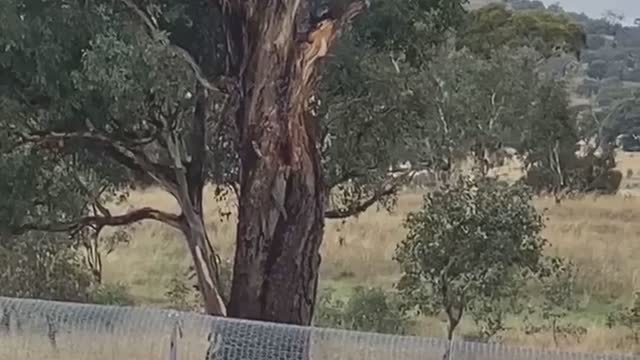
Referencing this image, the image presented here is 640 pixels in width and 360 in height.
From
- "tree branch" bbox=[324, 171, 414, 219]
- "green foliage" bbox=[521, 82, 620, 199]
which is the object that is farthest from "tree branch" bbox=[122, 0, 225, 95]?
"green foliage" bbox=[521, 82, 620, 199]

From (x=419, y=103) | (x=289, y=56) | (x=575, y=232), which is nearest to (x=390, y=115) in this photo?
(x=419, y=103)

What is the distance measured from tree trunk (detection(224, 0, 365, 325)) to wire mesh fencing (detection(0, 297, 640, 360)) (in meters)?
2.49

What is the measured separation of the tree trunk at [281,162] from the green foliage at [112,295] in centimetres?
618

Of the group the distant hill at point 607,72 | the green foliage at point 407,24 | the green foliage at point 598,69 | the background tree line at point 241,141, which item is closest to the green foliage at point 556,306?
the background tree line at point 241,141

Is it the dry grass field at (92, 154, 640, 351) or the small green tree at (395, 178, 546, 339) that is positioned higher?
the dry grass field at (92, 154, 640, 351)

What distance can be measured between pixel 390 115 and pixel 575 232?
14423 millimetres

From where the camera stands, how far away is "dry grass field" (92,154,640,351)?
698 inches

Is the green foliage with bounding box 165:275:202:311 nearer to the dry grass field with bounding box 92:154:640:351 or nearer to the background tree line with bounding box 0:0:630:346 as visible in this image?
the background tree line with bounding box 0:0:630:346

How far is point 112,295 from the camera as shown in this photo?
54.1 feet

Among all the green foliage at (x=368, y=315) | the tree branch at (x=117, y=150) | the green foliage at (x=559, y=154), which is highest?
the green foliage at (x=559, y=154)

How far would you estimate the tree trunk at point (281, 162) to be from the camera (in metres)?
9.59

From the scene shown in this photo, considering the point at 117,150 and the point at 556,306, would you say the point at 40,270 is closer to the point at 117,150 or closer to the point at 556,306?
the point at 117,150

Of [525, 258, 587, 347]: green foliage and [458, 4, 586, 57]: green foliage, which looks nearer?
[525, 258, 587, 347]: green foliage

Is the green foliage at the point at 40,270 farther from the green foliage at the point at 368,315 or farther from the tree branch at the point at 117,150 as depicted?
the green foliage at the point at 368,315
